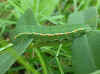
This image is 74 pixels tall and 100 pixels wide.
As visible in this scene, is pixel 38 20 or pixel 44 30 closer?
pixel 44 30

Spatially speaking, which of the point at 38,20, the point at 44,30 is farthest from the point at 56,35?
the point at 38,20

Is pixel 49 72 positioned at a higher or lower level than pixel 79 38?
lower

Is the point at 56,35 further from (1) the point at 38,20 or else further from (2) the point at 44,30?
(1) the point at 38,20

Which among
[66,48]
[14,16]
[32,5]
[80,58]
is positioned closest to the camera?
[80,58]

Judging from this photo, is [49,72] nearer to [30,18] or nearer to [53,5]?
[30,18]

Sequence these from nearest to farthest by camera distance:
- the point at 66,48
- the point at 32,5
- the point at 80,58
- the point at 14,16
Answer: the point at 80,58 < the point at 66,48 < the point at 32,5 < the point at 14,16

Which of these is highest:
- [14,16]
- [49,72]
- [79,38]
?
[14,16]

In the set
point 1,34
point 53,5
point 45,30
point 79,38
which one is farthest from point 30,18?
point 53,5

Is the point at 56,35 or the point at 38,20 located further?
the point at 38,20
